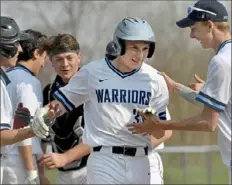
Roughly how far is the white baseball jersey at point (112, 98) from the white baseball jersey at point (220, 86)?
60 centimetres

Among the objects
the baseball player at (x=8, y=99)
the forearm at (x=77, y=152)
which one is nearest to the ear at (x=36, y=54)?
the forearm at (x=77, y=152)

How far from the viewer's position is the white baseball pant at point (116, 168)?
4895mm

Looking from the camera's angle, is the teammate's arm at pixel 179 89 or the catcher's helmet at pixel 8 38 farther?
the teammate's arm at pixel 179 89

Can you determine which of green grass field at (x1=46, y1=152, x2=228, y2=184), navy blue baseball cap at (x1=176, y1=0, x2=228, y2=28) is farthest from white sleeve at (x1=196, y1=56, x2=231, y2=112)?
green grass field at (x1=46, y1=152, x2=228, y2=184)

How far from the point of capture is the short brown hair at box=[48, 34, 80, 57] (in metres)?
5.81

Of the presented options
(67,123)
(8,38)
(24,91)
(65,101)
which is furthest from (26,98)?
(8,38)

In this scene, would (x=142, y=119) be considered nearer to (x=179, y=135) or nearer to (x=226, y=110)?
(x=226, y=110)

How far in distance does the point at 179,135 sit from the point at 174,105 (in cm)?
31

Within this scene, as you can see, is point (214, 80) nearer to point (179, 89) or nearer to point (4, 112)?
point (179, 89)

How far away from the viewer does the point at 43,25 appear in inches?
312

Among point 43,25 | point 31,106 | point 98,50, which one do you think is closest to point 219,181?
point 98,50

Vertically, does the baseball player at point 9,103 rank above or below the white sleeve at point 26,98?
above

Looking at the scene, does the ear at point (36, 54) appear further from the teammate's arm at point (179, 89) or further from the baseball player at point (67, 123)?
the teammate's arm at point (179, 89)

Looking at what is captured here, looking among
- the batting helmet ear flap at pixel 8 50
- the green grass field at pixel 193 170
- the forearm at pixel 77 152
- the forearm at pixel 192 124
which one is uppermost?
the batting helmet ear flap at pixel 8 50
